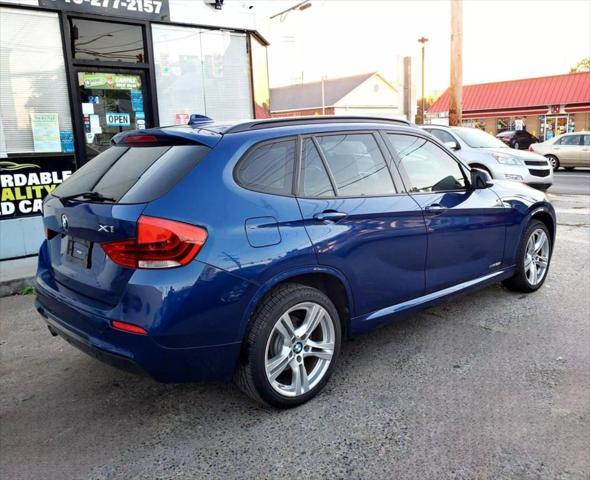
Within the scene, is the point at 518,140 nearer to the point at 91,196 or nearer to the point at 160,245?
the point at 91,196

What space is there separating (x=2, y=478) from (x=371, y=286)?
2.37 metres

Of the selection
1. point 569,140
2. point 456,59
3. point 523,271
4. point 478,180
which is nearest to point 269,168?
point 478,180

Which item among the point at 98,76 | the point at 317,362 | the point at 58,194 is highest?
the point at 98,76

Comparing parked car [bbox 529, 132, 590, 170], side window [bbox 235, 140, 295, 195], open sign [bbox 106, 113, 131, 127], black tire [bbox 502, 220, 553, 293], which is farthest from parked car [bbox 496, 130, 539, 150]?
side window [bbox 235, 140, 295, 195]

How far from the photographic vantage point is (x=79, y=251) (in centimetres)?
312

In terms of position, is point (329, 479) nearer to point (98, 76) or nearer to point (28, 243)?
point (28, 243)

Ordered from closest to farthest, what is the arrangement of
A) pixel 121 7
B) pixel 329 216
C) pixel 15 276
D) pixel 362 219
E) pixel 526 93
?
pixel 329 216 < pixel 362 219 < pixel 15 276 < pixel 121 7 < pixel 526 93

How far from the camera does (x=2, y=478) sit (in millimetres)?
2744

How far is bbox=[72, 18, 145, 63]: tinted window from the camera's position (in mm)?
7500

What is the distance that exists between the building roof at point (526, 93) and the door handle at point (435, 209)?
1339 inches

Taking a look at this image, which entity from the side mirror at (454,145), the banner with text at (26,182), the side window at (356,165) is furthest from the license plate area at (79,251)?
the side mirror at (454,145)

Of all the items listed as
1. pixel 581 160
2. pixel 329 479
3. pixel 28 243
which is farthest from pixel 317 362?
pixel 581 160

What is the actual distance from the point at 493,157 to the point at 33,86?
8.97 meters

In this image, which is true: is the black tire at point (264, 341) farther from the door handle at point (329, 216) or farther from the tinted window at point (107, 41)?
the tinted window at point (107, 41)
